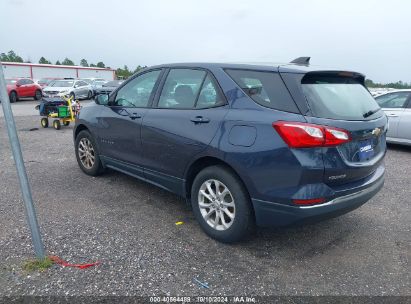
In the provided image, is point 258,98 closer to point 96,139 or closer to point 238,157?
point 238,157

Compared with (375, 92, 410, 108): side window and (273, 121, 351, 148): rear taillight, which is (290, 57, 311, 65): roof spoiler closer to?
(273, 121, 351, 148): rear taillight

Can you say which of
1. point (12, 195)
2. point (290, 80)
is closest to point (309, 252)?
point (290, 80)

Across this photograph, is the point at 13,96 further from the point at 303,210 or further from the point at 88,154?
the point at 303,210

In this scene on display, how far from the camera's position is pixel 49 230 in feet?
11.5

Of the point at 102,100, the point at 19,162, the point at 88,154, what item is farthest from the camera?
the point at 88,154

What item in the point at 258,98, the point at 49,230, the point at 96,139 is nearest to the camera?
the point at 258,98

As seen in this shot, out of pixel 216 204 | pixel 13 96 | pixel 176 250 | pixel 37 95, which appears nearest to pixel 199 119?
pixel 216 204

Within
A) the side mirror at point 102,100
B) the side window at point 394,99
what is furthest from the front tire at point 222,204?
the side window at point 394,99

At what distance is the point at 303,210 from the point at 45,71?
37.2 meters

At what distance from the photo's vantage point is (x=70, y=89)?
22.0 metres

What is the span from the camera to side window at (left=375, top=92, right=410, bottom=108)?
7629 mm

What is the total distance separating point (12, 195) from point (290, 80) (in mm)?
3786

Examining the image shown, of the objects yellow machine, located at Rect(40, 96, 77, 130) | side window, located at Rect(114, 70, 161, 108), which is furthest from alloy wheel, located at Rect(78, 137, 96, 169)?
yellow machine, located at Rect(40, 96, 77, 130)

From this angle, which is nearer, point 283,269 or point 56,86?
point 283,269
